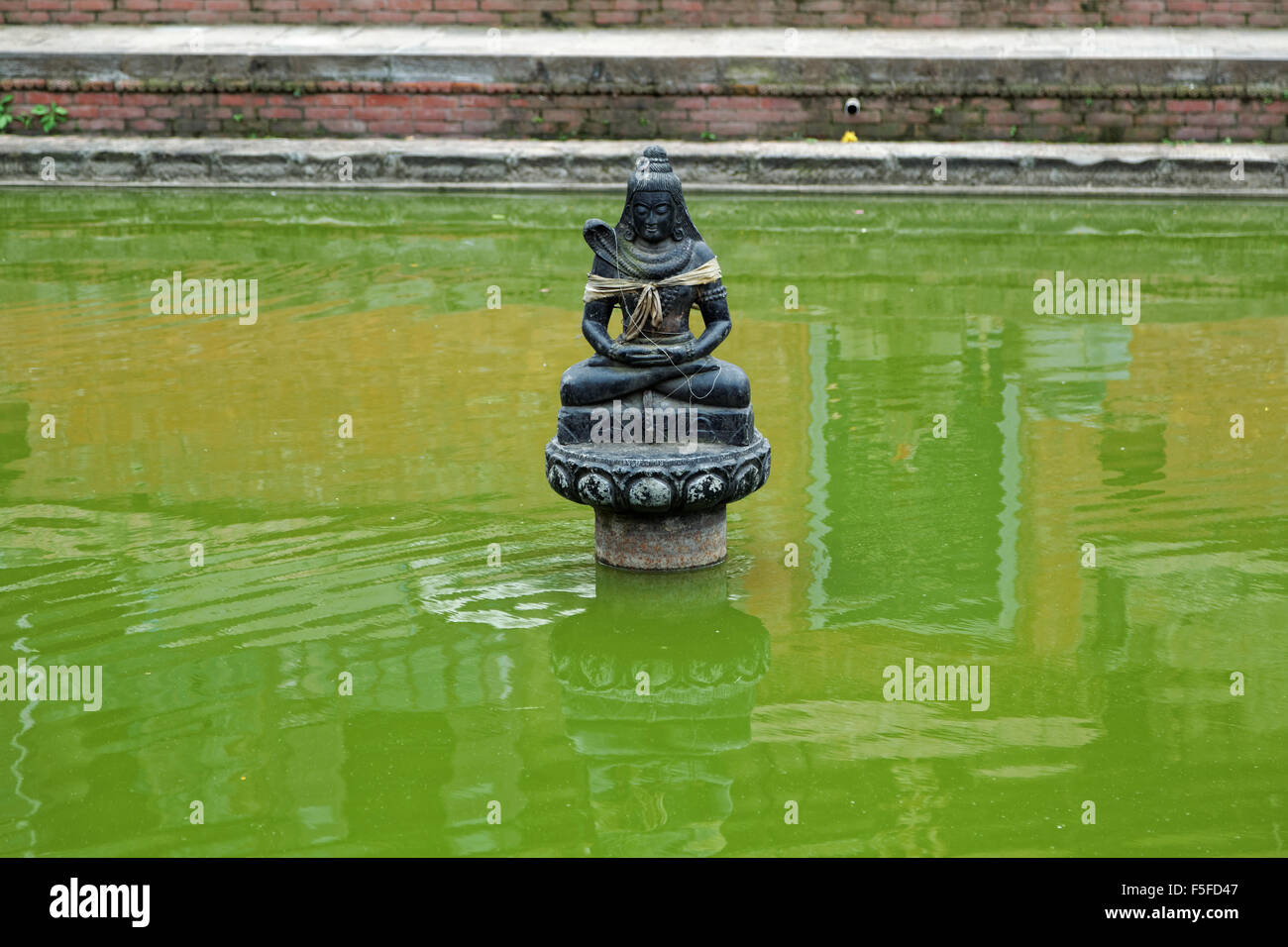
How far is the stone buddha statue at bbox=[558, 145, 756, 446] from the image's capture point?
5887 mm

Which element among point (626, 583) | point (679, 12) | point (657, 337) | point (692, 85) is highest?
point (679, 12)

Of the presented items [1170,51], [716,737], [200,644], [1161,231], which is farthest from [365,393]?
[1170,51]

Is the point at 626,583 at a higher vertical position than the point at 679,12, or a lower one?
lower

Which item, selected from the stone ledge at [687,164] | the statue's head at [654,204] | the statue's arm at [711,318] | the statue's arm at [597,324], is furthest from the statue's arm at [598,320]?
the stone ledge at [687,164]

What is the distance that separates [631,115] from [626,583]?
368 inches

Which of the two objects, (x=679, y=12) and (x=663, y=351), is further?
(x=679, y=12)

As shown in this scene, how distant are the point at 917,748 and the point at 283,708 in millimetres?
1906

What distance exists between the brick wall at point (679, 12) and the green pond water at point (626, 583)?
17.4ft

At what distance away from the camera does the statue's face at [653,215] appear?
5855mm

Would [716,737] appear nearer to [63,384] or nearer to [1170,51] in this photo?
[63,384]

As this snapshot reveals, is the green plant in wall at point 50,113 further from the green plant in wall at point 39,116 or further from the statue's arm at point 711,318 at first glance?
the statue's arm at point 711,318

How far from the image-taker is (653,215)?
589 cm

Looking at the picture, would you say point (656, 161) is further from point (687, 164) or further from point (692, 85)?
point (692, 85)

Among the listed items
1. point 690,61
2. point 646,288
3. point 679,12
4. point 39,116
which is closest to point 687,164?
point 690,61
